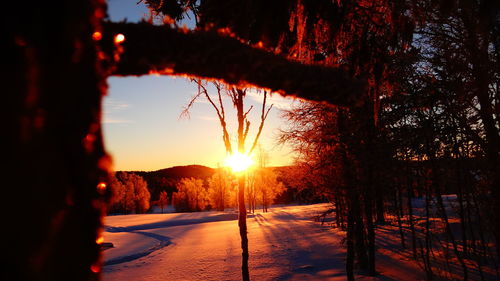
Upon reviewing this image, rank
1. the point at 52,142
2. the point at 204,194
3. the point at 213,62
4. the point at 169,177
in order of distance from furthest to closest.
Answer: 1. the point at 169,177
2. the point at 204,194
3. the point at 213,62
4. the point at 52,142

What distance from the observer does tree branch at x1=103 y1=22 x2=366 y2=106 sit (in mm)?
1389

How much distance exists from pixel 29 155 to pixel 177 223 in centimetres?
3984

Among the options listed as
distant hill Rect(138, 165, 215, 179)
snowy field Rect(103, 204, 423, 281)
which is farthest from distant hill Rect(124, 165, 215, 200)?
snowy field Rect(103, 204, 423, 281)

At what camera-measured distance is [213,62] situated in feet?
4.72

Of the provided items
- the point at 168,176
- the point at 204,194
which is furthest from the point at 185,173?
the point at 204,194

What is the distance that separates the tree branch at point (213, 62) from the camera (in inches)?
54.7

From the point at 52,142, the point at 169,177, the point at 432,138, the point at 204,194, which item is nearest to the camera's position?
the point at 52,142

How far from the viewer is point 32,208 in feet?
3.24

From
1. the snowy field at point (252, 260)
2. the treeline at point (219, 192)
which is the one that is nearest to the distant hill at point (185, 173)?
the treeline at point (219, 192)

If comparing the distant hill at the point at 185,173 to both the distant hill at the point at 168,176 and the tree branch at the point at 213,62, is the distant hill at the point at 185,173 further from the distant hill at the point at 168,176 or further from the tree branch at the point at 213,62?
the tree branch at the point at 213,62

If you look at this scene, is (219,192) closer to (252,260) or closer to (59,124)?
(252,260)

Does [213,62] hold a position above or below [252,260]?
above

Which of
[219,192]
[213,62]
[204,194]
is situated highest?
[213,62]

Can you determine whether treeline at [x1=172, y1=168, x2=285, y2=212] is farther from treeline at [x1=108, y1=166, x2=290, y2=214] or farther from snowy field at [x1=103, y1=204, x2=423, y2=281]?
snowy field at [x1=103, y1=204, x2=423, y2=281]
